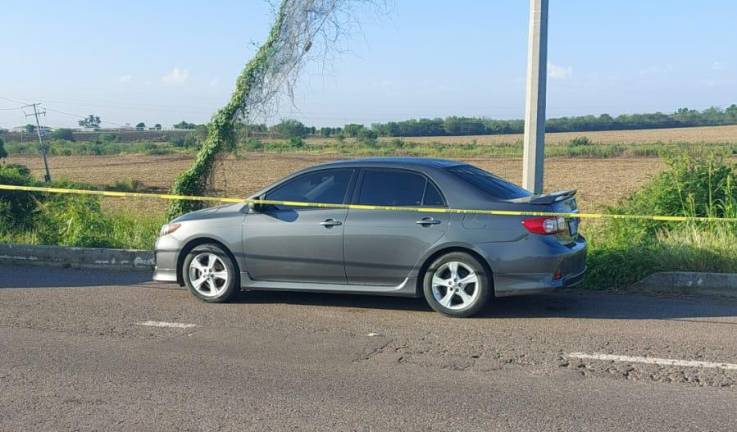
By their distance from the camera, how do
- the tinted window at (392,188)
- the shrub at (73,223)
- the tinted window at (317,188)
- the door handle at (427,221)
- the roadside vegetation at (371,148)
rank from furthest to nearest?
the roadside vegetation at (371,148), the shrub at (73,223), the tinted window at (317,188), the tinted window at (392,188), the door handle at (427,221)

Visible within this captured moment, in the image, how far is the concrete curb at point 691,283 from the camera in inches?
335

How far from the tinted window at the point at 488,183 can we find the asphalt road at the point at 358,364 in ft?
3.70

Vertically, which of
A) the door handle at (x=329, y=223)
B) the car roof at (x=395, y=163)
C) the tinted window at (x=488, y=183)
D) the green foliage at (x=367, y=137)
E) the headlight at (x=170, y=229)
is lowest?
the green foliage at (x=367, y=137)

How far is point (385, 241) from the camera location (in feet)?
25.3

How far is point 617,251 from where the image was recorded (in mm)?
9273

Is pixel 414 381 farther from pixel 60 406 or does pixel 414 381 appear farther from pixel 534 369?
pixel 60 406

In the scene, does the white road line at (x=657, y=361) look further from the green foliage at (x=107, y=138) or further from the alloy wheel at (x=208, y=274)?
the green foliage at (x=107, y=138)

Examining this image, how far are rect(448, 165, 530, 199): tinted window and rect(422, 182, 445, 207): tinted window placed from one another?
0.30 metres

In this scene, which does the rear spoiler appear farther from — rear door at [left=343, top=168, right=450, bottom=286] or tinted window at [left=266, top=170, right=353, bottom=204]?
tinted window at [left=266, top=170, right=353, bottom=204]

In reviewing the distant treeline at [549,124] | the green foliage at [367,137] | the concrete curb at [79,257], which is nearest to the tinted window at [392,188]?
the concrete curb at [79,257]

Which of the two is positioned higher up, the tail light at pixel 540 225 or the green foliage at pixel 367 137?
the tail light at pixel 540 225

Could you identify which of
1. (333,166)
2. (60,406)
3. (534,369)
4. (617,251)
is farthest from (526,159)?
(60,406)

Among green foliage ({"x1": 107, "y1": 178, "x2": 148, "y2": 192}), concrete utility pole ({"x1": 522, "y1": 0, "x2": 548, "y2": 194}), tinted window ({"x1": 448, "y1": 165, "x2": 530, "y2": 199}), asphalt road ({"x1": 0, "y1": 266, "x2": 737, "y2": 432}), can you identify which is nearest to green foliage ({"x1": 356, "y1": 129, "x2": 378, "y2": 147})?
green foliage ({"x1": 107, "y1": 178, "x2": 148, "y2": 192})

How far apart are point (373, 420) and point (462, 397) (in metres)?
0.72
